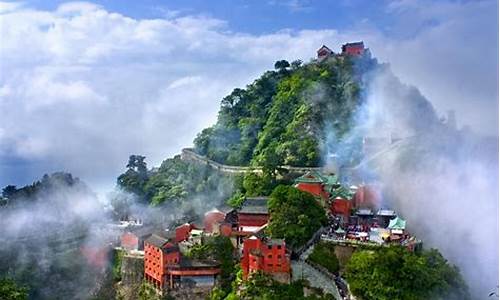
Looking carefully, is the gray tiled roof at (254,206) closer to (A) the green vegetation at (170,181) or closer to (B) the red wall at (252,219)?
(B) the red wall at (252,219)

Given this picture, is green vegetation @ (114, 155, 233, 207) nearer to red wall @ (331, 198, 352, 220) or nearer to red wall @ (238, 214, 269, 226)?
red wall @ (238, 214, 269, 226)

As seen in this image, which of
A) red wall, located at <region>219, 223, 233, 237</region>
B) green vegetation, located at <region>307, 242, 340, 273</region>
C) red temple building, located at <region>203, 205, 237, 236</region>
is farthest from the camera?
red temple building, located at <region>203, 205, 237, 236</region>

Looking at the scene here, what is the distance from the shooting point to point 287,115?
30484mm

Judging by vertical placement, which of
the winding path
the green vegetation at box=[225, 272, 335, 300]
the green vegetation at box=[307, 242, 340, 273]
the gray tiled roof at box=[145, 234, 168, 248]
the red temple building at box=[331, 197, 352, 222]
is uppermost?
the winding path

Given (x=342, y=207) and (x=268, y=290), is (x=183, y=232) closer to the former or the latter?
(x=268, y=290)

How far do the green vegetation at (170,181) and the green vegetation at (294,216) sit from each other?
6732mm

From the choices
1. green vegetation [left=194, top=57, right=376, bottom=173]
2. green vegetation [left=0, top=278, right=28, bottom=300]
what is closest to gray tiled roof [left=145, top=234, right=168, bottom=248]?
green vegetation [left=0, top=278, right=28, bottom=300]

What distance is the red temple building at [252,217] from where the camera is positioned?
21734 mm

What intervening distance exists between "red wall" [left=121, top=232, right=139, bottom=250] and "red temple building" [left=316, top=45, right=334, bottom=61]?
14.7 meters

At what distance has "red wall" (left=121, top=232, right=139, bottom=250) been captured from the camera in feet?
78.2

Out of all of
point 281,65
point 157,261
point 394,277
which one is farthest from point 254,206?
point 281,65

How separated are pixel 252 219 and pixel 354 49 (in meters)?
14.5

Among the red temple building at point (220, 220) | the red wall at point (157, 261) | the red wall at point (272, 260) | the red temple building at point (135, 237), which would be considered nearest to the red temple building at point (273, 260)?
the red wall at point (272, 260)

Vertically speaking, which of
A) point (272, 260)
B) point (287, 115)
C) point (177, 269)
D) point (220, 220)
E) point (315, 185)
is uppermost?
point (287, 115)
